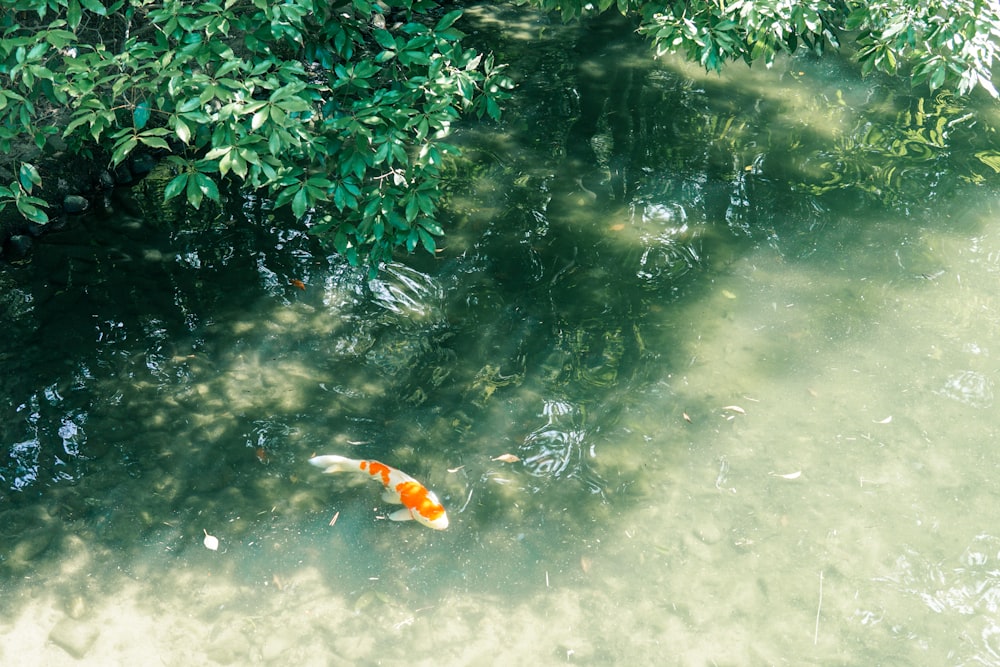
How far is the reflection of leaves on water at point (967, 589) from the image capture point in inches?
130

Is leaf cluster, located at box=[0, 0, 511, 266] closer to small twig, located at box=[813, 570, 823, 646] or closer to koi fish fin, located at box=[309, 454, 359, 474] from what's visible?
koi fish fin, located at box=[309, 454, 359, 474]

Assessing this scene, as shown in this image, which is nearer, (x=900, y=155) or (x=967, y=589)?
(x=967, y=589)

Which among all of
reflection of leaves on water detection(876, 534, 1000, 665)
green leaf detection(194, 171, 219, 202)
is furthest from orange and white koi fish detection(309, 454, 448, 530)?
reflection of leaves on water detection(876, 534, 1000, 665)

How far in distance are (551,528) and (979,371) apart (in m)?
2.31

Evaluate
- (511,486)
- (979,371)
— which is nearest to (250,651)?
(511,486)

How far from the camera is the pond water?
3.34m

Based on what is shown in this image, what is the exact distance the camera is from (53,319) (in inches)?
174

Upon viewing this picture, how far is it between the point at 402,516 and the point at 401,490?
0.11 metres

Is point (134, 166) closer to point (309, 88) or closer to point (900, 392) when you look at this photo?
point (309, 88)

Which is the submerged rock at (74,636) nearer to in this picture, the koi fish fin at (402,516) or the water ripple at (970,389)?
the koi fish fin at (402,516)

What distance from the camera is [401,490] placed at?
12.0ft

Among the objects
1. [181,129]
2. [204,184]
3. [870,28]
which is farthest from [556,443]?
[870,28]

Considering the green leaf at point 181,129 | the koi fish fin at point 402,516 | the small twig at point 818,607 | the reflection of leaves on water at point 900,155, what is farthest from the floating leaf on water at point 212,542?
the reflection of leaves on water at point 900,155

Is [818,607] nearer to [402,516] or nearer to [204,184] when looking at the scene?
[402,516]
